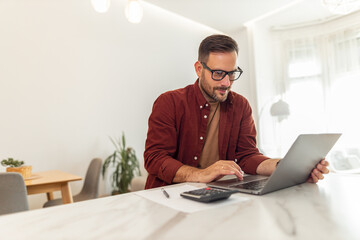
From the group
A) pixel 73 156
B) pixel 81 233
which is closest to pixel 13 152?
pixel 73 156

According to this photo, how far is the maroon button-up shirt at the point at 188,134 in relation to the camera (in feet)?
4.36

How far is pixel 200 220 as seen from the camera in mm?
611

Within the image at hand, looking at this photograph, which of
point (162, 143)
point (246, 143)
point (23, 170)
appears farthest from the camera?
point (23, 170)

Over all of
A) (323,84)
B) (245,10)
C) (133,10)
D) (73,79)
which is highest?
(245,10)

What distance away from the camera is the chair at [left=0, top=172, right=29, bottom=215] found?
175 cm

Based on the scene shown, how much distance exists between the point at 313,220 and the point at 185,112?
0.93m

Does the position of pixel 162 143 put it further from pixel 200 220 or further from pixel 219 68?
pixel 200 220

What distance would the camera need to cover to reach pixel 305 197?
2.72 ft

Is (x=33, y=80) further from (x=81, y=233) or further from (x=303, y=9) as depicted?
(x=303, y=9)

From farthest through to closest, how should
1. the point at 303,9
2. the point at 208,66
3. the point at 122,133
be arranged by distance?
the point at 303,9 → the point at 122,133 → the point at 208,66

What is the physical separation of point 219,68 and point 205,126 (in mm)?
308

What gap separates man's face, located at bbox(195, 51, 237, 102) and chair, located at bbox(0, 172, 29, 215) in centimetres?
131

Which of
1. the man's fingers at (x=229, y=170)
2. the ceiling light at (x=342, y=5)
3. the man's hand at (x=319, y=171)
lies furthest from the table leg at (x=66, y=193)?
the ceiling light at (x=342, y=5)

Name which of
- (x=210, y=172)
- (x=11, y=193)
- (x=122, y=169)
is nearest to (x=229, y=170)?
(x=210, y=172)
